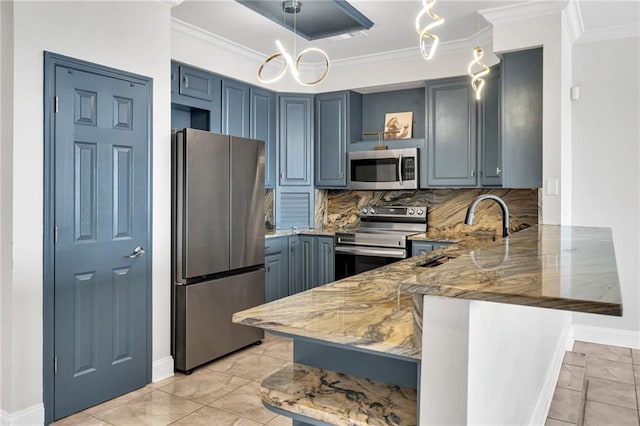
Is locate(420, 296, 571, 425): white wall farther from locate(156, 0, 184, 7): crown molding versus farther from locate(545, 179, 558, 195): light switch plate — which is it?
locate(156, 0, 184, 7): crown molding

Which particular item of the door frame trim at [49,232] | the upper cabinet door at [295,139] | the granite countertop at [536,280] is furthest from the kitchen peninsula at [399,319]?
the upper cabinet door at [295,139]

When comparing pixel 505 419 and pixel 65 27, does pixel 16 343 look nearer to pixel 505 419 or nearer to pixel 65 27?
pixel 65 27

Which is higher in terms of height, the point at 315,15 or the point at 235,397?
the point at 315,15

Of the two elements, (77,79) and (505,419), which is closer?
(505,419)

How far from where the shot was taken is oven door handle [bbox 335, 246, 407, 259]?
4.39m

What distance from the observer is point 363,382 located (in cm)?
155

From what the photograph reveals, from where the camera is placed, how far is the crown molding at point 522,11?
3443mm

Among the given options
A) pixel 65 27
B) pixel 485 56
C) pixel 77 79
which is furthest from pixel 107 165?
pixel 485 56

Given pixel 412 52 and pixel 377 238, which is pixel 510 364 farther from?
pixel 412 52

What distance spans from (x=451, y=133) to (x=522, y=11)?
46.8 inches

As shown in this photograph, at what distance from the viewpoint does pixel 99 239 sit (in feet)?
9.43

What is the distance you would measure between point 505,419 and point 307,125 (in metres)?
3.94

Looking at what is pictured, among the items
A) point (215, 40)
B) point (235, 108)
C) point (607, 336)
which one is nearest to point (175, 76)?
point (215, 40)

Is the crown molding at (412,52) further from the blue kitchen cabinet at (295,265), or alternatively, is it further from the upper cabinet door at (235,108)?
the blue kitchen cabinet at (295,265)
